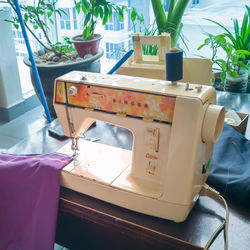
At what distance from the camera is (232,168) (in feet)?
3.41

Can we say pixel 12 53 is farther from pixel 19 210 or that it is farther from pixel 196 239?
pixel 196 239

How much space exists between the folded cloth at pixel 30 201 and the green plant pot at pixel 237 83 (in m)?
1.17

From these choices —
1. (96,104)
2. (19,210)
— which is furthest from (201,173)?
(19,210)

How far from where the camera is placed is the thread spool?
2.70 ft

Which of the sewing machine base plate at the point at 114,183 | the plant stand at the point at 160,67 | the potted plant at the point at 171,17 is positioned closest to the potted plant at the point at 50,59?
the potted plant at the point at 171,17

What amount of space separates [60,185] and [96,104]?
0.30m

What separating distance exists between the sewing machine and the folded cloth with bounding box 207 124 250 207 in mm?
81

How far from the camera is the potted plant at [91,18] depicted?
2404 mm

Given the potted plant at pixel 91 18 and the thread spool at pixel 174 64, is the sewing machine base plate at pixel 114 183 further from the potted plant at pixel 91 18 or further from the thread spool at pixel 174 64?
the potted plant at pixel 91 18

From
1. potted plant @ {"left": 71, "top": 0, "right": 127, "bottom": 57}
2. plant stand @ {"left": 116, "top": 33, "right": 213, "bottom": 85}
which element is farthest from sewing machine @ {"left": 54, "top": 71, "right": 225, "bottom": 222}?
potted plant @ {"left": 71, "top": 0, "right": 127, "bottom": 57}

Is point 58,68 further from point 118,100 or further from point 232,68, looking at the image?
point 118,100

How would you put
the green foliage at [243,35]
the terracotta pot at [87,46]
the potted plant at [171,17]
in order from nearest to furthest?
1. the green foliage at [243,35]
2. the potted plant at [171,17]
3. the terracotta pot at [87,46]

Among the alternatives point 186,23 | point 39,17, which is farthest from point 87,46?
point 186,23

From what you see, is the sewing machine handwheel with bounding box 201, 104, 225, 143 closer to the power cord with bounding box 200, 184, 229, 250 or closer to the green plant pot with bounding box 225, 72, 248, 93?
the power cord with bounding box 200, 184, 229, 250
